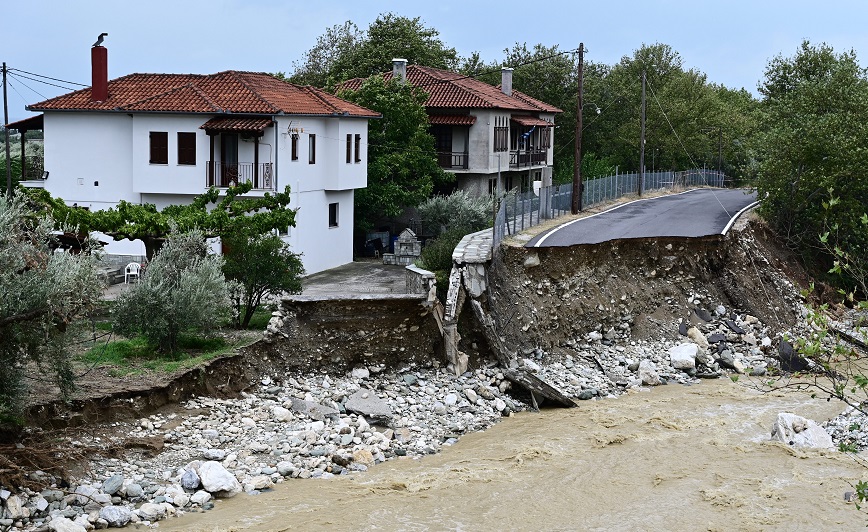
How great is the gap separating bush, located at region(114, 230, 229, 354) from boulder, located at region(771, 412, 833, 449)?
44.1 ft

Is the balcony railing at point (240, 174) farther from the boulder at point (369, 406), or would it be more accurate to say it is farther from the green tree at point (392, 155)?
the boulder at point (369, 406)

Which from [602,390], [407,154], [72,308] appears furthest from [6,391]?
[407,154]

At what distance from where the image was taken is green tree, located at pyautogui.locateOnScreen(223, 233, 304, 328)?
26609mm

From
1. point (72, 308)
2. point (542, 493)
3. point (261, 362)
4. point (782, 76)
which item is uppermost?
point (782, 76)

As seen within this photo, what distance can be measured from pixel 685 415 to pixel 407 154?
77.4ft

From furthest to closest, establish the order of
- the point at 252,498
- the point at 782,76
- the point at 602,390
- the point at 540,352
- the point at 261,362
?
the point at 782,76 < the point at 540,352 < the point at 602,390 < the point at 261,362 < the point at 252,498

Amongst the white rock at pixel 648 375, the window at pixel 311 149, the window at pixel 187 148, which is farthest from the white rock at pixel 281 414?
the window at pixel 311 149

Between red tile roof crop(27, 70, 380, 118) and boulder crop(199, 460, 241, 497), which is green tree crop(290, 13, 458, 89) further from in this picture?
boulder crop(199, 460, 241, 497)

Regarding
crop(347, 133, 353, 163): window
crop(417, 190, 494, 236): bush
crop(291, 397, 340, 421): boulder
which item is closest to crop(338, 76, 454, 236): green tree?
crop(417, 190, 494, 236): bush

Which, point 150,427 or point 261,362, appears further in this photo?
point 261,362

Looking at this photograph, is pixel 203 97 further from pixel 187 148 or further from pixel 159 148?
pixel 159 148

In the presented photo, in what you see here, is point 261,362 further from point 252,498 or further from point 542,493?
point 542,493

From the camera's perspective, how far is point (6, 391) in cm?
1770

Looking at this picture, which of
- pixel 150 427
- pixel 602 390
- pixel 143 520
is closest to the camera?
pixel 143 520
